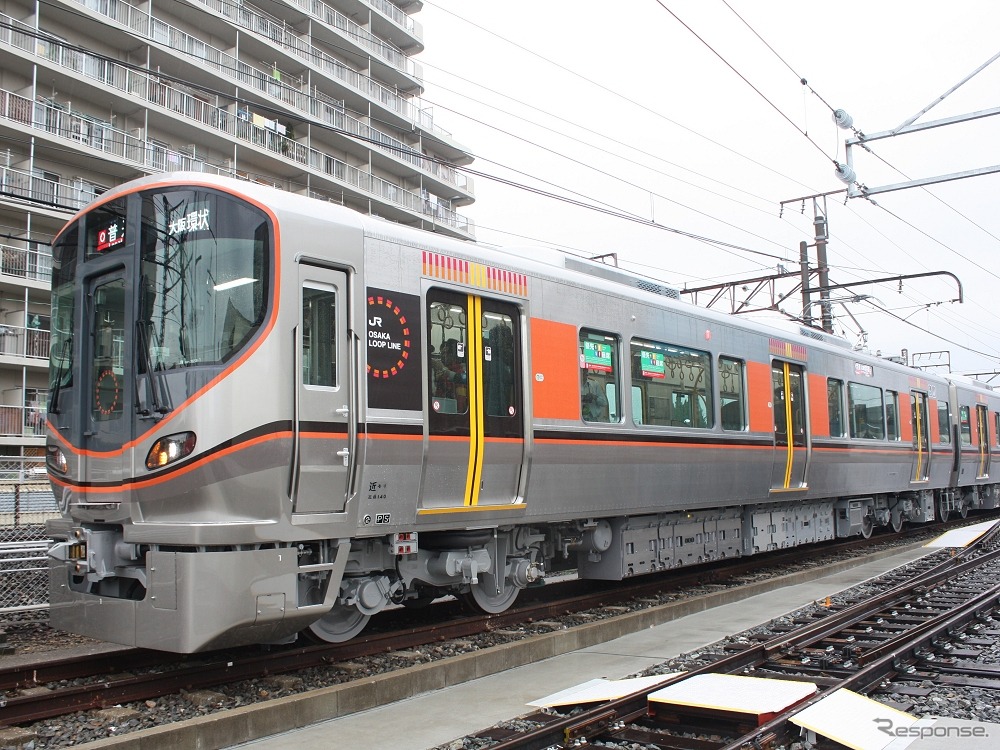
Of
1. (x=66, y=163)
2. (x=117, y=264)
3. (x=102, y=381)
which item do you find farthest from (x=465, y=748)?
(x=66, y=163)

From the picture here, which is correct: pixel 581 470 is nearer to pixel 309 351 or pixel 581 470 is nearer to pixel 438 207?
pixel 309 351

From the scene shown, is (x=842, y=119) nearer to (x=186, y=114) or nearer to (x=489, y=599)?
(x=489, y=599)

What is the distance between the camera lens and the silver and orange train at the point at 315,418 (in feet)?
19.4

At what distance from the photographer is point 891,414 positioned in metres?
16.9

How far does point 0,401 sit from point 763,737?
27536 mm

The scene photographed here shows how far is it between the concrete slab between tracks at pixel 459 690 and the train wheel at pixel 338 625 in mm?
845

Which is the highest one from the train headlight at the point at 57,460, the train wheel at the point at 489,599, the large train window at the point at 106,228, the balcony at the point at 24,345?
the balcony at the point at 24,345

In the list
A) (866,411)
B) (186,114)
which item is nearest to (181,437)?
(866,411)

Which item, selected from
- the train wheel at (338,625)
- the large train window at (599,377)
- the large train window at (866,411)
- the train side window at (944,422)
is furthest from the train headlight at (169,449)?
the train side window at (944,422)

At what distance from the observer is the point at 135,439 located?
6156 mm

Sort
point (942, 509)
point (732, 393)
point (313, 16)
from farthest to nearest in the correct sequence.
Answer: point (313, 16), point (942, 509), point (732, 393)

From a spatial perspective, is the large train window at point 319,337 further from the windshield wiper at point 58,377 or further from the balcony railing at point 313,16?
the balcony railing at point 313,16

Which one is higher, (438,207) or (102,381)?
(438,207)

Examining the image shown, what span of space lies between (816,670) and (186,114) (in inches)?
1239
